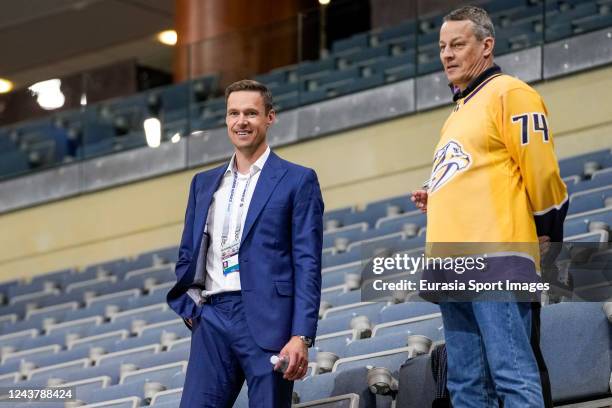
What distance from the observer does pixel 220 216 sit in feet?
11.8

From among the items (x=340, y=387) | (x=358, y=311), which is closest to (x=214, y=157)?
(x=358, y=311)

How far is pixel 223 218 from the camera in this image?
3.58 metres

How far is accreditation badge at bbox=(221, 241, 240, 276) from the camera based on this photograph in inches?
137

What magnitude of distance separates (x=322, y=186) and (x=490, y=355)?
651 centimetres

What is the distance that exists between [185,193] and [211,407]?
7016 millimetres

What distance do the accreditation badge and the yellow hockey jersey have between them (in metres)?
0.54

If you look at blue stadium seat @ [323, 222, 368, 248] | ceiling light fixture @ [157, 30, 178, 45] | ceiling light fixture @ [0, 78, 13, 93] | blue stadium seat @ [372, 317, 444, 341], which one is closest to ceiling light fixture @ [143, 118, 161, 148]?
ceiling light fixture @ [0, 78, 13, 93]

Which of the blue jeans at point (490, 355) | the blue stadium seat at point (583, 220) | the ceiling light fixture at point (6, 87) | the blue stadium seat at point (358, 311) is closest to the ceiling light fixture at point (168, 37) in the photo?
the ceiling light fixture at point (6, 87)

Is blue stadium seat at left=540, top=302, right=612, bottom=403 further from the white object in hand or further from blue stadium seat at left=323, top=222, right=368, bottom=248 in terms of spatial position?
blue stadium seat at left=323, top=222, right=368, bottom=248

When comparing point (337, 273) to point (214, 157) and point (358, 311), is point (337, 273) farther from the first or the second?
point (214, 157)

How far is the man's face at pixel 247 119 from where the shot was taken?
358cm

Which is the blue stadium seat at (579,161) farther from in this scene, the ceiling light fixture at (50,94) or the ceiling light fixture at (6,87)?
the ceiling light fixture at (6,87)

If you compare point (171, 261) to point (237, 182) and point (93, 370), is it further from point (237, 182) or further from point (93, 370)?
point (237, 182)

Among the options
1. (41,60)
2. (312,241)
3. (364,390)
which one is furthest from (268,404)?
(41,60)
